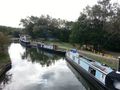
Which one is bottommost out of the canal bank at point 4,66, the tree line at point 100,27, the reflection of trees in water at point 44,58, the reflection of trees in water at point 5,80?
the reflection of trees in water at point 5,80

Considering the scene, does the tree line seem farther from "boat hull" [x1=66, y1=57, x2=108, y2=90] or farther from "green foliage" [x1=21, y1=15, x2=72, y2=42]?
"green foliage" [x1=21, y1=15, x2=72, y2=42]

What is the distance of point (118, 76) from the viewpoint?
17484 millimetres

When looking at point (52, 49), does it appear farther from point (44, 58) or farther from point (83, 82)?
point (83, 82)

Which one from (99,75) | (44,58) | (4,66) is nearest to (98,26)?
(44,58)

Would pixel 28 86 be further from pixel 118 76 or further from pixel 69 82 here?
pixel 118 76

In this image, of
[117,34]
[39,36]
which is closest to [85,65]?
[117,34]

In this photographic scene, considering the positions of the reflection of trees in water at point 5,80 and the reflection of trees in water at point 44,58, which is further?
the reflection of trees in water at point 44,58

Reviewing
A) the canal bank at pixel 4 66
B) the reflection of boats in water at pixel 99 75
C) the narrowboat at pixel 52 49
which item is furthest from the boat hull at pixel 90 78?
the narrowboat at pixel 52 49

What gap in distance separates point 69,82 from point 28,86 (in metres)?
4.48

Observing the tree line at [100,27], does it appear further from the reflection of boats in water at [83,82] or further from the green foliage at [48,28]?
the green foliage at [48,28]

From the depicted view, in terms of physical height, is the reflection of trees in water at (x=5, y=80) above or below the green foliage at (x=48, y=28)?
below

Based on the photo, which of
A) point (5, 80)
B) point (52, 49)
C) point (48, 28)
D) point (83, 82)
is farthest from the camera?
point (48, 28)

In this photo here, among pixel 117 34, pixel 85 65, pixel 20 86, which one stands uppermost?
pixel 117 34

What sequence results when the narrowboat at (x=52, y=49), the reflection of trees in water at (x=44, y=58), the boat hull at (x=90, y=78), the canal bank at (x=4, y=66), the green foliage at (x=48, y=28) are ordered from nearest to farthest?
the boat hull at (x=90, y=78) → the canal bank at (x=4, y=66) → the reflection of trees in water at (x=44, y=58) → the narrowboat at (x=52, y=49) → the green foliage at (x=48, y=28)
